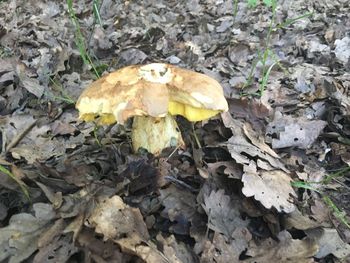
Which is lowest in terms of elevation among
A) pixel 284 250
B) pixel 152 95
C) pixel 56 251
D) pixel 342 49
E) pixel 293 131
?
pixel 342 49

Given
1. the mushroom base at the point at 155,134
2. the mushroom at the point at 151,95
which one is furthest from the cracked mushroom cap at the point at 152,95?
the mushroom base at the point at 155,134

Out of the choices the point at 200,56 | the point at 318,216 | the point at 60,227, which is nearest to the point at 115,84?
the point at 60,227

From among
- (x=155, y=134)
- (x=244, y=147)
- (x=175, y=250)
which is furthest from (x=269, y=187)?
(x=155, y=134)

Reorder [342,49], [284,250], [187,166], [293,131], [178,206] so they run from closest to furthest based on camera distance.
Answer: [284,250]
[178,206]
[187,166]
[293,131]
[342,49]

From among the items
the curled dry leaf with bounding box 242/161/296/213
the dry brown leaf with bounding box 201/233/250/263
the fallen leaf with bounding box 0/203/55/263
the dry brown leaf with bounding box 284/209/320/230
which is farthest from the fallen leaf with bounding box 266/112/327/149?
the fallen leaf with bounding box 0/203/55/263

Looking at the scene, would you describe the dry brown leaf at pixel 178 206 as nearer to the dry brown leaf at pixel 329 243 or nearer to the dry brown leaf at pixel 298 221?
the dry brown leaf at pixel 298 221

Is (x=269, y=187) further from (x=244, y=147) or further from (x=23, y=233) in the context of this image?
(x=23, y=233)

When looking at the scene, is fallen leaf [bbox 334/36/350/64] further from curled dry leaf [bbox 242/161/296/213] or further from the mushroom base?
the mushroom base
